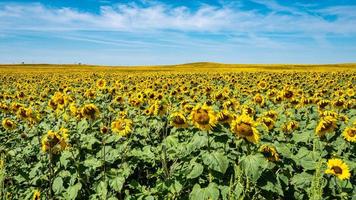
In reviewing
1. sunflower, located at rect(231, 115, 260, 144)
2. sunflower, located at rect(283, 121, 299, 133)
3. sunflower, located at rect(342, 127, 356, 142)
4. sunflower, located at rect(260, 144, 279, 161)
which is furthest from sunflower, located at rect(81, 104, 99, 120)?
sunflower, located at rect(342, 127, 356, 142)

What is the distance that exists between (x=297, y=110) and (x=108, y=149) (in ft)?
20.5

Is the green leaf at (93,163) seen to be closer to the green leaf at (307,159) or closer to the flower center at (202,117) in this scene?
the flower center at (202,117)

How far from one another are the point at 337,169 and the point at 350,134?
1.23 metres

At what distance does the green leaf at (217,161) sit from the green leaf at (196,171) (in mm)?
221

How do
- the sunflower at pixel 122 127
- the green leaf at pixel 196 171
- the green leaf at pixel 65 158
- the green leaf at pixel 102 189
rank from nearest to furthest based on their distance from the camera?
the green leaf at pixel 196 171 < the green leaf at pixel 102 189 < the green leaf at pixel 65 158 < the sunflower at pixel 122 127

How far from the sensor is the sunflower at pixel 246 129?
494cm

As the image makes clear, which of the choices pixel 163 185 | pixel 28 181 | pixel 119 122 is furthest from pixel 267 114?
pixel 28 181

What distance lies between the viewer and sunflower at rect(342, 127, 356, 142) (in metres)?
6.24

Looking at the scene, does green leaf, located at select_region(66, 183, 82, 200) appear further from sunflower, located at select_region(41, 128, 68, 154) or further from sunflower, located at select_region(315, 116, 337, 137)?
sunflower, located at select_region(315, 116, 337, 137)

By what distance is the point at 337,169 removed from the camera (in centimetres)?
529

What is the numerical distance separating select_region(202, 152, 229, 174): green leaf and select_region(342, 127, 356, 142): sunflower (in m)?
2.49

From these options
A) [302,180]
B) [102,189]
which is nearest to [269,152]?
[302,180]

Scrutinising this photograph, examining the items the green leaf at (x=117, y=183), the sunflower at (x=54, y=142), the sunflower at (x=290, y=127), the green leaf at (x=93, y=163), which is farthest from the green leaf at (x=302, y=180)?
the sunflower at (x=54, y=142)

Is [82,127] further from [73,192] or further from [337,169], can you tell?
[337,169]
